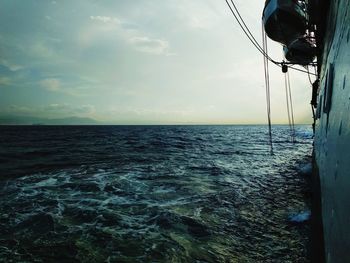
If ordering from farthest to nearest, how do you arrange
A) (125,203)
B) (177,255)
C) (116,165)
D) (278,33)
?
(116,165) < (278,33) < (125,203) < (177,255)

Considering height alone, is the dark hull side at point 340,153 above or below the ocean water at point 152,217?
above

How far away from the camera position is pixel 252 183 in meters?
14.6

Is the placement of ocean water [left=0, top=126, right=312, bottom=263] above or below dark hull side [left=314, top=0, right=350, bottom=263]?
below

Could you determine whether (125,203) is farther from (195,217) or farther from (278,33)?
(278,33)

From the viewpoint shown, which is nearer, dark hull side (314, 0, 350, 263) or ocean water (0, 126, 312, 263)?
dark hull side (314, 0, 350, 263)

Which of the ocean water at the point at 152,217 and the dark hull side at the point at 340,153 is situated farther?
the ocean water at the point at 152,217

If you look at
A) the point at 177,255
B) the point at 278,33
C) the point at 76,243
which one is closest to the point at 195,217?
the point at 177,255

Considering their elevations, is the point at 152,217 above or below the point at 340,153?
below

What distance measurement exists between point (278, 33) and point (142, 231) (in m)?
10.8

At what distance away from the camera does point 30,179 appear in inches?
610

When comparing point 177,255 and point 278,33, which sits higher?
point 278,33

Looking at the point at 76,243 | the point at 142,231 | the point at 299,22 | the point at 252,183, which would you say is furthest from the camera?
the point at 252,183

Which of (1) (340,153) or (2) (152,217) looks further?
(2) (152,217)

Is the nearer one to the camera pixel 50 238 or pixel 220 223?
pixel 50 238
